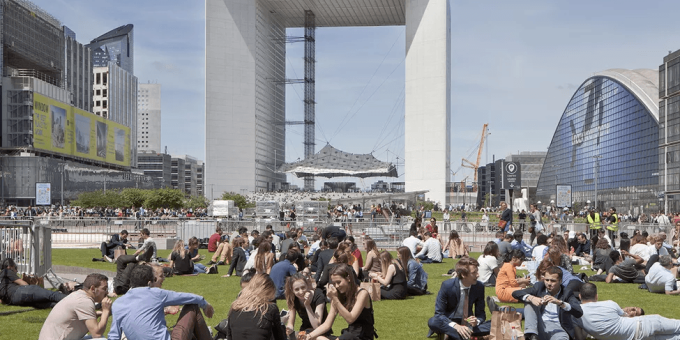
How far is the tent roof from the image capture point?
8994 cm

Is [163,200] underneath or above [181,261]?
above

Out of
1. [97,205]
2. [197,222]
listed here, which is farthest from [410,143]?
[197,222]

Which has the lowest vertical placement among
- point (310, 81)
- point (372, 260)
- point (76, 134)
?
point (372, 260)

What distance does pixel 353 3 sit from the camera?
284 feet

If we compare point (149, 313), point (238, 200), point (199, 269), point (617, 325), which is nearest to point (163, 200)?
point (238, 200)

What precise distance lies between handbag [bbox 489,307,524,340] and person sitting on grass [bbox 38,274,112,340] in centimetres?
441

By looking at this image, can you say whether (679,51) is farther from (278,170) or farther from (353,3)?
(278,170)

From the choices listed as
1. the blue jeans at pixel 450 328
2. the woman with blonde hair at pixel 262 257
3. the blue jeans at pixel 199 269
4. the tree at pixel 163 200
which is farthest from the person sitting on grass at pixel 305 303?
the tree at pixel 163 200

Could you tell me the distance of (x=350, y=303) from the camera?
7305 millimetres

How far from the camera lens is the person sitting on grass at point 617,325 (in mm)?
8156

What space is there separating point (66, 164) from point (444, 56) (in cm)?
5226

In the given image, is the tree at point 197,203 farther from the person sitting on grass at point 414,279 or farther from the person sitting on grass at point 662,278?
the person sitting on grass at point 662,278

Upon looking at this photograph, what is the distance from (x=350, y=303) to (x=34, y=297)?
22.5ft

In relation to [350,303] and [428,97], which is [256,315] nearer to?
[350,303]
